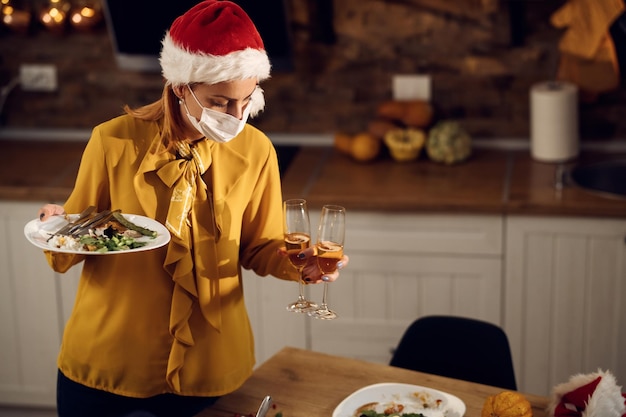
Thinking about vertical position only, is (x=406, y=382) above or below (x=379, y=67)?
below

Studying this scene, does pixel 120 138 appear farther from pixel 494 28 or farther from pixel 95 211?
pixel 494 28

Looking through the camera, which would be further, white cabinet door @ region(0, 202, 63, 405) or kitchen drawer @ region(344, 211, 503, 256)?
white cabinet door @ region(0, 202, 63, 405)

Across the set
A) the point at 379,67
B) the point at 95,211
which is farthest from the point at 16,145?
the point at 95,211

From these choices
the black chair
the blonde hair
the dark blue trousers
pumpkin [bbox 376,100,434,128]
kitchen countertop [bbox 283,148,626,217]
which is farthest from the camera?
pumpkin [bbox 376,100,434,128]

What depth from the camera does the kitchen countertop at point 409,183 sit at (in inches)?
118

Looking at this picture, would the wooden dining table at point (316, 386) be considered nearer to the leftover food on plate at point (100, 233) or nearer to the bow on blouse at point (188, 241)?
the bow on blouse at point (188, 241)

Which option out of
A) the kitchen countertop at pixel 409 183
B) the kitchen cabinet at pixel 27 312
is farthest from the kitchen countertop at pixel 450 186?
the kitchen cabinet at pixel 27 312

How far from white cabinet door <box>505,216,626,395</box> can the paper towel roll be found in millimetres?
402

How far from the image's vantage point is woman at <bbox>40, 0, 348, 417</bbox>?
193cm

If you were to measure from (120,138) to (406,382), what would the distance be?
2.63 ft

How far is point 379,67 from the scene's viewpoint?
352cm

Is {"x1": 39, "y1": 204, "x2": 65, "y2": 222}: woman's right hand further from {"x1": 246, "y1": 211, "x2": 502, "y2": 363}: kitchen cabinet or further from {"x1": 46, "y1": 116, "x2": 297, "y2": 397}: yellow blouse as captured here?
{"x1": 246, "y1": 211, "x2": 502, "y2": 363}: kitchen cabinet

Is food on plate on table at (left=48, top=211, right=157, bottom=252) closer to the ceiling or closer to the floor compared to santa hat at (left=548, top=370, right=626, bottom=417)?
closer to the ceiling

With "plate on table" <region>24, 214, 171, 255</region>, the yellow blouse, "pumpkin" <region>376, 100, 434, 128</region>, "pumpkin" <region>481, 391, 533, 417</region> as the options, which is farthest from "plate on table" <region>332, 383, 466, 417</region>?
"pumpkin" <region>376, 100, 434, 128</region>
